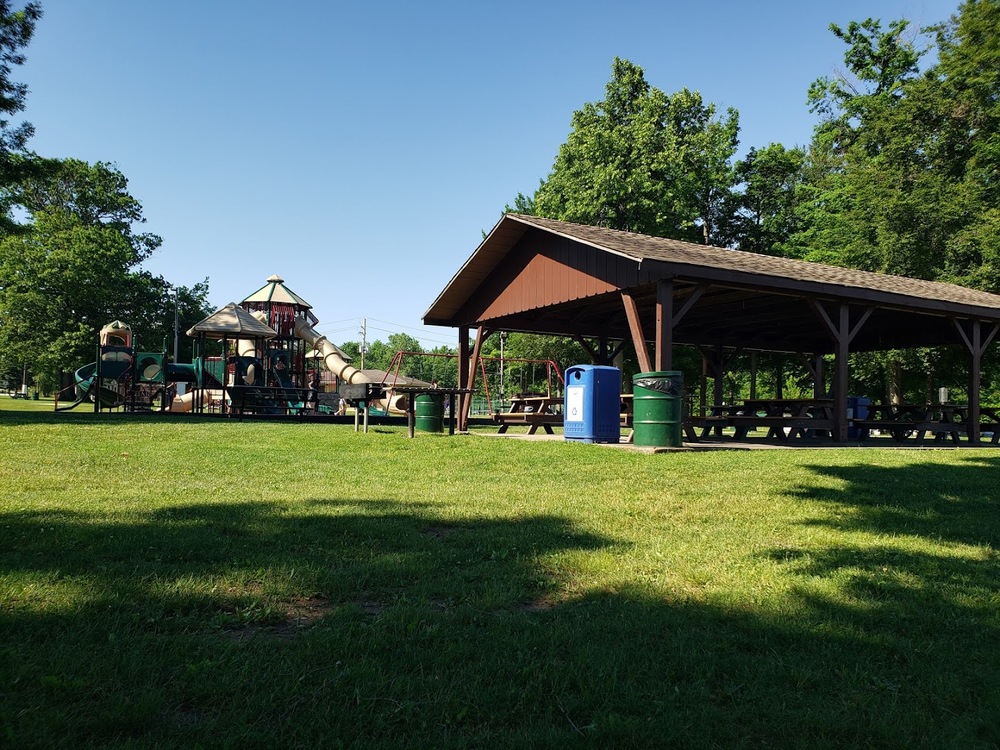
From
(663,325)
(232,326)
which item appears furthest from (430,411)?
(232,326)

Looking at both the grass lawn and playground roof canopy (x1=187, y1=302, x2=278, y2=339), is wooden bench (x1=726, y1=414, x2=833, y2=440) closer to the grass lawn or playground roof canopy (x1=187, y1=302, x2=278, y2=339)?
the grass lawn

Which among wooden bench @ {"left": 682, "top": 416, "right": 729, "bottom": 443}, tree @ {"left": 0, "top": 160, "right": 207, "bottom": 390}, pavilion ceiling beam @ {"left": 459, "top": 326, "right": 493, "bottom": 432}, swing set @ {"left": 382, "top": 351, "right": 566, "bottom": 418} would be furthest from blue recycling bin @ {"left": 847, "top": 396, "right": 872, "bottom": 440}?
tree @ {"left": 0, "top": 160, "right": 207, "bottom": 390}

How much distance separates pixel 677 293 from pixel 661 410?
4.55 m

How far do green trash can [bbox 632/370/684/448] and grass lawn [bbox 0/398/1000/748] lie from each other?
483 centimetres

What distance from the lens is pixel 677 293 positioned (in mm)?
15242

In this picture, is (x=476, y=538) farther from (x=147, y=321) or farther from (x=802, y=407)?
(x=147, y=321)

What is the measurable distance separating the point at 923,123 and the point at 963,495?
1176 inches

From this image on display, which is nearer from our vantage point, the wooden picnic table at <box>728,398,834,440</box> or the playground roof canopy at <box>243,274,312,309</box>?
the wooden picnic table at <box>728,398,834,440</box>

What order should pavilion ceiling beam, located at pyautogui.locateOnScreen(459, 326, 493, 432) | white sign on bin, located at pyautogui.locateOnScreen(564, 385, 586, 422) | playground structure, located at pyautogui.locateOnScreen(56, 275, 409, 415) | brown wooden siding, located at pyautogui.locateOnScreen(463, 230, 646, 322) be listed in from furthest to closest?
playground structure, located at pyautogui.locateOnScreen(56, 275, 409, 415) < pavilion ceiling beam, located at pyautogui.locateOnScreen(459, 326, 493, 432) < brown wooden siding, located at pyautogui.locateOnScreen(463, 230, 646, 322) < white sign on bin, located at pyautogui.locateOnScreen(564, 385, 586, 422)

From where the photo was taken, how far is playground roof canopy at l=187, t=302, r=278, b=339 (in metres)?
24.2

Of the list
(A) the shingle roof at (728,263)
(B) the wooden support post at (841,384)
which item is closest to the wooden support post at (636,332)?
(A) the shingle roof at (728,263)

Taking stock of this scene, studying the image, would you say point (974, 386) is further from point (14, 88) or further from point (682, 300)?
point (14, 88)

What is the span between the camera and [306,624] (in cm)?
306

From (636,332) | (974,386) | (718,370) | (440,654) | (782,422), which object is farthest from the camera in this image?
(718,370)
